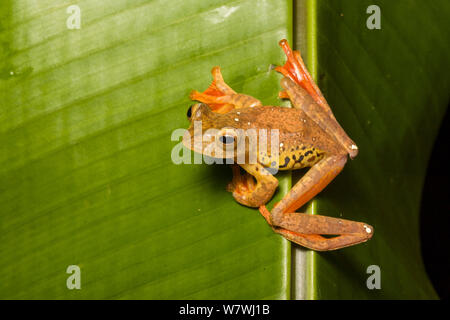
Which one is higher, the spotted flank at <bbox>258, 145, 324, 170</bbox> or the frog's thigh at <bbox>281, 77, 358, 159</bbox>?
the frog's thigh at <bbox>281, 77, 358, 159</bbox>

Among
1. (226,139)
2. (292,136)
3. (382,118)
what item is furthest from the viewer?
(382,118)

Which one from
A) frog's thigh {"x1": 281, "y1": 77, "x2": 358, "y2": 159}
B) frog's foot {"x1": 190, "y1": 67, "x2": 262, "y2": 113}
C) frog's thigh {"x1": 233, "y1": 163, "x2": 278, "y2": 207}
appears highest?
frog's foot {"x1": 190, "y1": 67, "x2": 262, "y2": 113}

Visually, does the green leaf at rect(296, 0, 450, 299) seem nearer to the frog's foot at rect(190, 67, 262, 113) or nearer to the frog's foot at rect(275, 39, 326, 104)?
the frog's foot at rect(275, 39, 326, 104)

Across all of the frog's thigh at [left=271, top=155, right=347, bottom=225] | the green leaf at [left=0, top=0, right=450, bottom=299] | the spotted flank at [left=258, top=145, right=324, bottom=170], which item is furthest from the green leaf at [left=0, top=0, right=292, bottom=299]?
the spotted flank at [left=258, top=145, right=324, bottom=170]

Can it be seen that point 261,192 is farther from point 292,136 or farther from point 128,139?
point 128,139

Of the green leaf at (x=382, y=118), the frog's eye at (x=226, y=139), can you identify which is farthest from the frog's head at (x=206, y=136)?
the green leaf at (x=382, y=118)

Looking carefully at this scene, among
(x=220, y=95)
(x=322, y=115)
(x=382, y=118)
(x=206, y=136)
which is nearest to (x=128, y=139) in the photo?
(x=206, y=136)

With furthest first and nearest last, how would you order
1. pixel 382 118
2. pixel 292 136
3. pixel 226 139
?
pixel 382 118, pixel 292 136, pixel 226 139
